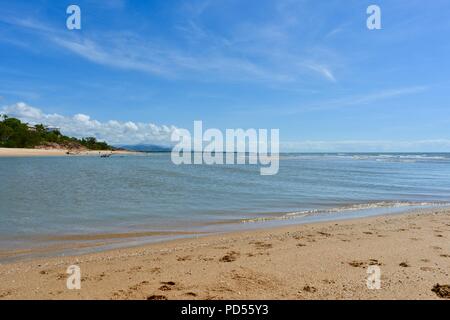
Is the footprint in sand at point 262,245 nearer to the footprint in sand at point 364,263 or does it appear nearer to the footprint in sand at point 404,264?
the footprint in sand at point 364,263

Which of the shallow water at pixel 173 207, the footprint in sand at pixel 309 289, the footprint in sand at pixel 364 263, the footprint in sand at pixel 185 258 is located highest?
the footprint in sand at pixel 309 289

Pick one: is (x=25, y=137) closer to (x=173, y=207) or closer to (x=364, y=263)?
(x=173, y=207)

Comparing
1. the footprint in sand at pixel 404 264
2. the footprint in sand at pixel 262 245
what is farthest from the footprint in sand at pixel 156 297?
the footprint in sand at pixel 404 264

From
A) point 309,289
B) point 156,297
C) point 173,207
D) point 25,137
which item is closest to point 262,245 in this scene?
point 309,289

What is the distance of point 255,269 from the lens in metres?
6.80

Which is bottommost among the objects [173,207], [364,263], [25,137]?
[173,207]

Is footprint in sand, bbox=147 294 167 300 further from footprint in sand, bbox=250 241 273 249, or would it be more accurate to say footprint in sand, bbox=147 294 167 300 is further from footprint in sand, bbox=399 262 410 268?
footprint in sand, bbox=399 262 410 268

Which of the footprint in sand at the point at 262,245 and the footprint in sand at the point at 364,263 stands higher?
the footprint in sand at the point at 364,263

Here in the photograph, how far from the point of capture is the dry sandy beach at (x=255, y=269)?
5.64 meters

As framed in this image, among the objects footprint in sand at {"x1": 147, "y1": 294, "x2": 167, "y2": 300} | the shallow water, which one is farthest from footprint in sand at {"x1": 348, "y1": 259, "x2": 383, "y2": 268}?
the shallow water

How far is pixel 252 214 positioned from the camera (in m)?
14.2
